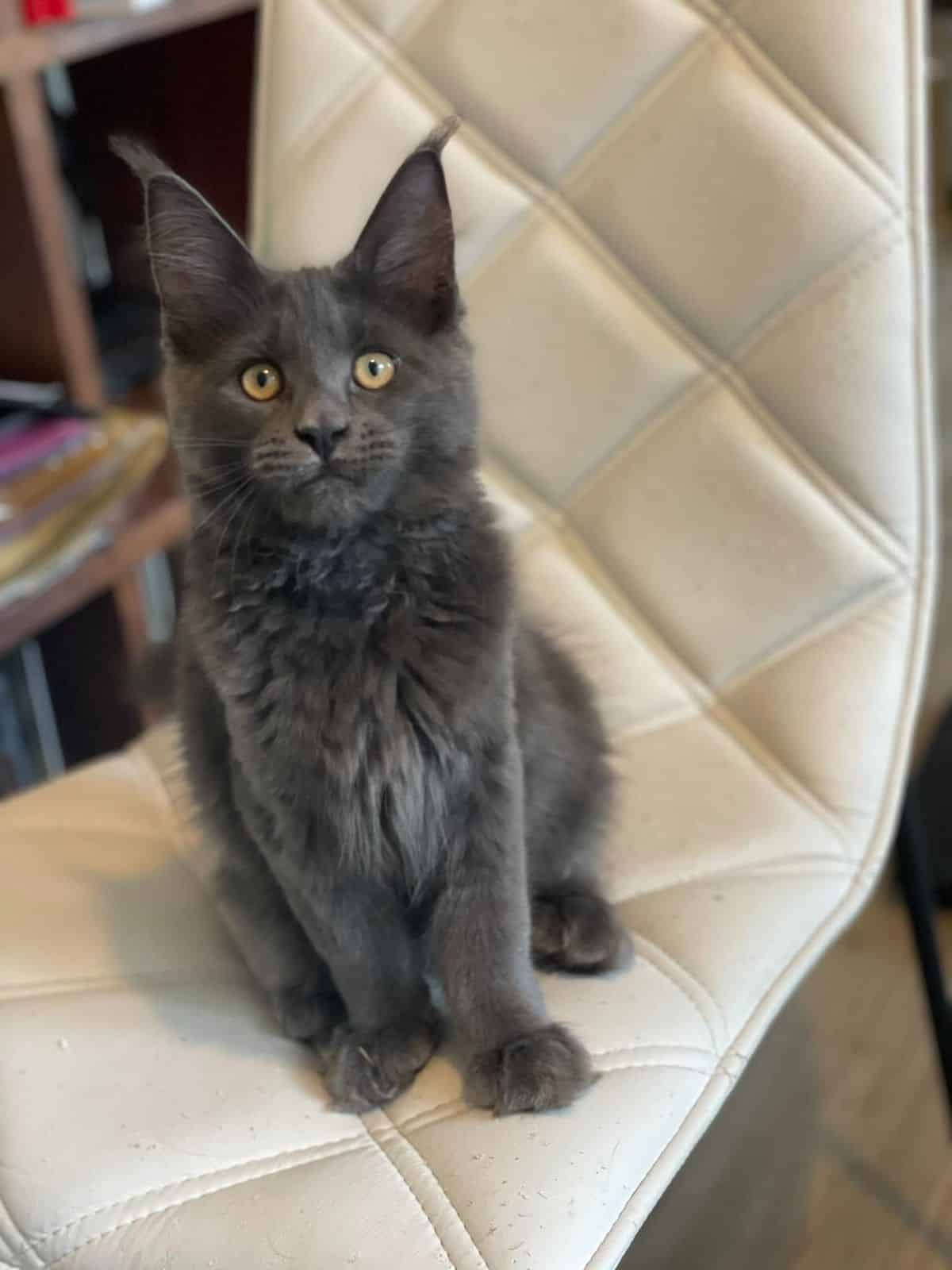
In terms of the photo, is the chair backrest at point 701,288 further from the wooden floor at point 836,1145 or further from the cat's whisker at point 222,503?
the cat's whisker at point 222,503

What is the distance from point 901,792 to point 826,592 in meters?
0.21

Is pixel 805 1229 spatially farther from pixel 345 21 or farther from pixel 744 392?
pixel 345 21

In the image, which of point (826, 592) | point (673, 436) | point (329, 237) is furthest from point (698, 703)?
point (329, 237)

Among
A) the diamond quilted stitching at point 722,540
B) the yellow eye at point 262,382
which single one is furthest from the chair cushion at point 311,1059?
the yellow eye at point 262,382

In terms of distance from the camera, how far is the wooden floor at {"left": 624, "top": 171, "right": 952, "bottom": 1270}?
4.42 feet

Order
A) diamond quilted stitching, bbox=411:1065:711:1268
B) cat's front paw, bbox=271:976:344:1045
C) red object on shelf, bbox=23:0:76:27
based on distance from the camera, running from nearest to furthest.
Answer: diamond quilted stitching, bbox=411:1065:711:1268, cat's front paw, bbox=271:976:344:1045, red object on shelf, bbox=23:0:76:27

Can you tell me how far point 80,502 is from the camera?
154cm

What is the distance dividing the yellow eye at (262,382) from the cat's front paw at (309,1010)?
18.5 inches

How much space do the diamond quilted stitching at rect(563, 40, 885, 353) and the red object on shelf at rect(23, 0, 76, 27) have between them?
2.01 feet

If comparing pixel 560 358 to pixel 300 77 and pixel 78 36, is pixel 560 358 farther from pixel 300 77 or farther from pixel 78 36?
pixel 78 36

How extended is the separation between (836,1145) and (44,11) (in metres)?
1.61

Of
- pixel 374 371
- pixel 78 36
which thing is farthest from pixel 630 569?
pixel 78 36

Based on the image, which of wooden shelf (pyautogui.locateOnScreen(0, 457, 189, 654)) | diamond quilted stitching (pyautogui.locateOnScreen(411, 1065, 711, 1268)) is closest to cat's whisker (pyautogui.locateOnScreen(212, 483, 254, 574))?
diamond quilted stitching (pyautogui.locateOnScreen(411, 1065, 711, 1268))

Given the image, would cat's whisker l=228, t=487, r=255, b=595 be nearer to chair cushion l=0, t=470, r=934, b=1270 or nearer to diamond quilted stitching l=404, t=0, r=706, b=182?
chair cushion l=0, t=470, r=934, b=1270
